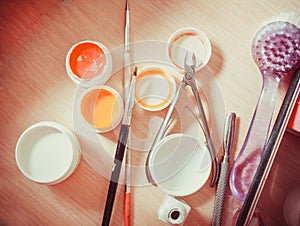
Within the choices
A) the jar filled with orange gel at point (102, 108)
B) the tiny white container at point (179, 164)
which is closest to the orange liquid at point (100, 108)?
the jar filled with orange gel at point (102, 108)

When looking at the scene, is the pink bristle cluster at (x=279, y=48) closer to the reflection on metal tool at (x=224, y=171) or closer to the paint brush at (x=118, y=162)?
the reflection on metal tool at (x=224, y=171)

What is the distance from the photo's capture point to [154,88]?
758 millimetres

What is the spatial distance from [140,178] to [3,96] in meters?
0.29

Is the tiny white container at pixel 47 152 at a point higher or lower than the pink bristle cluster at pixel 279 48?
lower

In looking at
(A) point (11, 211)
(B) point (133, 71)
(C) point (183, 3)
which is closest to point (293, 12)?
(C) point (183, 3)

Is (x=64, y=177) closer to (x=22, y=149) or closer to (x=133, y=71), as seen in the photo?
(x=22, y=149)

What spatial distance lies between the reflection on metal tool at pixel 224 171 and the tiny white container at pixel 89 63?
238 millimetres

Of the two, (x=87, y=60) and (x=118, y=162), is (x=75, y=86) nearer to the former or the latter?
(x=87, y=60)

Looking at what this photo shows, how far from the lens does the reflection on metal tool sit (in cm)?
73

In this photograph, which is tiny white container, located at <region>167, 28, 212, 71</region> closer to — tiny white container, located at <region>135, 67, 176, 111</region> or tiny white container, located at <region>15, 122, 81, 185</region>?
tiny white container, located at <region>135, 67, 176, 111</region>

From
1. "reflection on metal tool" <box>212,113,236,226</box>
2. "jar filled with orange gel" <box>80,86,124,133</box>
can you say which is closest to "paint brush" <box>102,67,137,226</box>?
"jar filled with orange gel" <box>80,86,124,133</box>

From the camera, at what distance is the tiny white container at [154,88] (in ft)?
2.45

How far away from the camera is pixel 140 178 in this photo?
2.44ft

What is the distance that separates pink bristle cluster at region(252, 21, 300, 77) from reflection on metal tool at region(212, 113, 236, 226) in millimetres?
112
